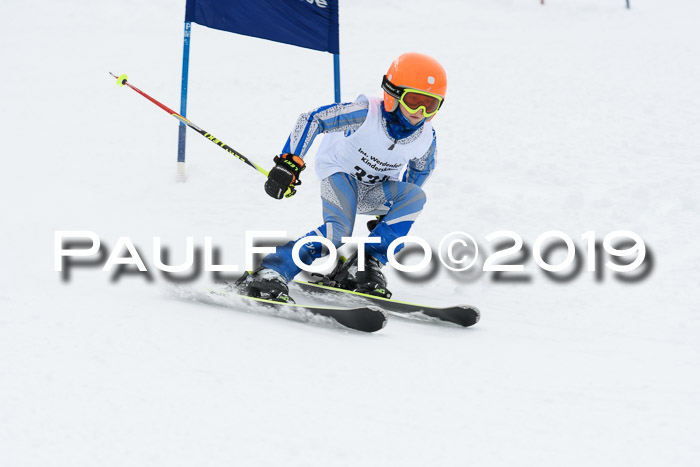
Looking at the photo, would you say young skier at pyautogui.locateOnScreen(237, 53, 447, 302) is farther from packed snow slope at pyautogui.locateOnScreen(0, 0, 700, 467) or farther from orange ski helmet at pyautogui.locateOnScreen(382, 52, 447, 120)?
packed snow slope at pyautogui.locateOnScreen(0, 0, 700, 467)

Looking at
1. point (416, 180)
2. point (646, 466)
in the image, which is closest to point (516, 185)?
point (416, 180)

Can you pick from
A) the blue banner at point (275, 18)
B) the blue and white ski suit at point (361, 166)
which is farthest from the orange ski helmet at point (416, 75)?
the blue banner at point (275, 18)

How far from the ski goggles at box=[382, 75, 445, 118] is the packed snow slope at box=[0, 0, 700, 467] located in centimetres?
125

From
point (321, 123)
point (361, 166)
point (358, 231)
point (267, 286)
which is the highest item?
point (321, 123)

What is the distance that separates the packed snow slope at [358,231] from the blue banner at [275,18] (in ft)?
4.54

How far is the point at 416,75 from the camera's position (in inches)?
154

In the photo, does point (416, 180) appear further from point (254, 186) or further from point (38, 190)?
point (38, 190)

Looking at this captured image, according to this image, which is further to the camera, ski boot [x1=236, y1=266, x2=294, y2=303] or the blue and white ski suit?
the blue and white ski suit

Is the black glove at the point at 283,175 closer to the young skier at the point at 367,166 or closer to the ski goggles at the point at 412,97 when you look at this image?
the young skier at the point at 367,166

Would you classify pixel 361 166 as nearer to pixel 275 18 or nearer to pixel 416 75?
pixel 416 75

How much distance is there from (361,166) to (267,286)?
0.94 m

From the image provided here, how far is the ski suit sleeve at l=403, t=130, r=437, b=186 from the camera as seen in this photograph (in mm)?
4484

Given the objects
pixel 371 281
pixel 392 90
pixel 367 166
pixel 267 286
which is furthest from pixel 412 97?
pixel 267 286

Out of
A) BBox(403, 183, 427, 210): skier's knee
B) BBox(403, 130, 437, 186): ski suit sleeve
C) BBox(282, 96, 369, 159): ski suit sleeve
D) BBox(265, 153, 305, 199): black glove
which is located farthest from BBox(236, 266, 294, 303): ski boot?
BBox(403, 130, 437, 186): ski suit sleeve
